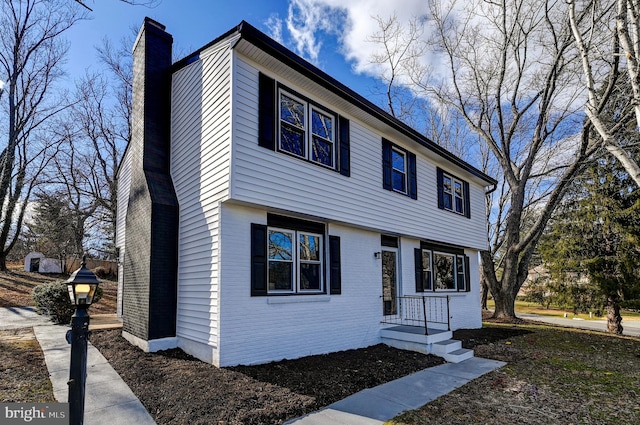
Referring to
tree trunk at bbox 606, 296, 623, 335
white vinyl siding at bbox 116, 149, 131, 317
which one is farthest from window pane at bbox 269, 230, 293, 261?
tree trunk at bbox 606, 296, 623, 335

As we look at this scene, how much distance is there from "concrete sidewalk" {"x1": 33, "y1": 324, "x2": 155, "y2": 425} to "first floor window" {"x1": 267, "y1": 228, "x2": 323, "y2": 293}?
281 cm

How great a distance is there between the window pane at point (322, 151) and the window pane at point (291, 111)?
0.52 m

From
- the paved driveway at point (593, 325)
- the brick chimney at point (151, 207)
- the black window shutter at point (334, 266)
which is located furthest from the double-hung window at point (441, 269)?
the paved driveway at point (593, 325)

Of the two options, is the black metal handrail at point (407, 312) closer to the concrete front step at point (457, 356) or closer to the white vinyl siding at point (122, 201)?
the concrete front step at point (457, 356)

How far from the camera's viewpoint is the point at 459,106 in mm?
17484

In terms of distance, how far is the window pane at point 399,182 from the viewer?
1015 cm

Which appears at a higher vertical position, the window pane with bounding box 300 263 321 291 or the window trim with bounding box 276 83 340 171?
the window trim with bounding box 276 83 340 171

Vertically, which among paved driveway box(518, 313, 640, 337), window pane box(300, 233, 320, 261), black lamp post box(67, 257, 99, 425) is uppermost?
window pane box(300, 233, 320, 261)

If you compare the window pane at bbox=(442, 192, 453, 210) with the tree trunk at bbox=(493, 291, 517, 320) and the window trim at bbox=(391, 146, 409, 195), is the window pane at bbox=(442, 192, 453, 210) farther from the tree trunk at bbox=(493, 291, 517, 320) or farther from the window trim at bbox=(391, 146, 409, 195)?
the tree trunk at bbox=(493, 291, 517, 320)

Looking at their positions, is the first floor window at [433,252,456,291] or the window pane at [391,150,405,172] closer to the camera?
the window pane at [391,150,405,172]

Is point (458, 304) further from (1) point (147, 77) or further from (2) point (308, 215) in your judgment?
(1) point (147, 77)

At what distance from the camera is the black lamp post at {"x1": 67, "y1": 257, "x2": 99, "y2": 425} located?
3348mm

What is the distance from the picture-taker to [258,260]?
665cm

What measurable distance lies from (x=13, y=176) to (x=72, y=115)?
4377 millimetres
